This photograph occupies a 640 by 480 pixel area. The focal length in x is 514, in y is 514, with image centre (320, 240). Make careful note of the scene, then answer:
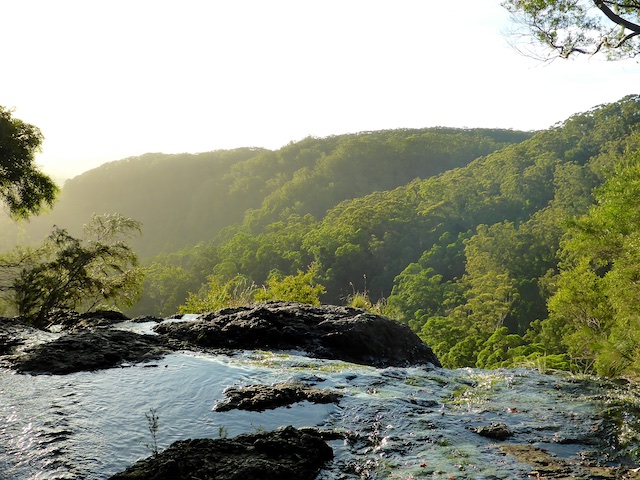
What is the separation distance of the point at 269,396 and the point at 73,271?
38.7 ft

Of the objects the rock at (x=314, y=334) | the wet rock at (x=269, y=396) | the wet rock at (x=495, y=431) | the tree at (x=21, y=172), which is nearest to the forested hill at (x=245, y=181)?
the tree at (x=21, y=172)

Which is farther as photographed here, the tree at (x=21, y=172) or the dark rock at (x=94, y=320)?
the tree at (x=21, y=172)

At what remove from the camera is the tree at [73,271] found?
13.3 metres

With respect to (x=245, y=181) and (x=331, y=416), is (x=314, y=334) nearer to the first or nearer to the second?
(x=331, y=416)

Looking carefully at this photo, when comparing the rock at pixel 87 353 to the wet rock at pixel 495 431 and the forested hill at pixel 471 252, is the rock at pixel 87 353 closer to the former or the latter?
the wet rock at pixel 495 431

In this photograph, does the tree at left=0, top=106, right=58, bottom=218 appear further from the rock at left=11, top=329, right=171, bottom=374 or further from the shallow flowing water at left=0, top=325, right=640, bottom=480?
the shallow flowing water at left=0, top=325, right=640, bottom=480

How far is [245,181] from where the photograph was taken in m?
110

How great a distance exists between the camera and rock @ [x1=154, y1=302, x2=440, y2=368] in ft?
20.9

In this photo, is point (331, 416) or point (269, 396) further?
point (269, 396)

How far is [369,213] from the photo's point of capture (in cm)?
6475

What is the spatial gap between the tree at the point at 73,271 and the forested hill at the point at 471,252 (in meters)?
16.9

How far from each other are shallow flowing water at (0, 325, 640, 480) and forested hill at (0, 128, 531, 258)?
8196 cm

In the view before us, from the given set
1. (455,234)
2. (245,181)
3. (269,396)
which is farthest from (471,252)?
(245,181)

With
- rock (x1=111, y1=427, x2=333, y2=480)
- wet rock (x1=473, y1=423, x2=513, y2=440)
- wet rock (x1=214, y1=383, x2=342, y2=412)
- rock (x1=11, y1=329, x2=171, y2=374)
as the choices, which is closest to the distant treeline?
wet rock (x1=473, y1=423, x2=513, y2=440)
